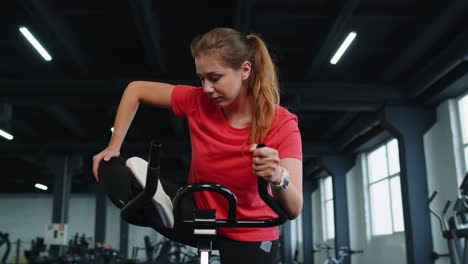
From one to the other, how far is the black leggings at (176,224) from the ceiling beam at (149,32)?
455 cm

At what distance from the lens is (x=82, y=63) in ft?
24.1

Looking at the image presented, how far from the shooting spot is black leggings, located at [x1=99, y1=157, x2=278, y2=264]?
110cm

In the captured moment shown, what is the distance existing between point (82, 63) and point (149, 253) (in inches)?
222

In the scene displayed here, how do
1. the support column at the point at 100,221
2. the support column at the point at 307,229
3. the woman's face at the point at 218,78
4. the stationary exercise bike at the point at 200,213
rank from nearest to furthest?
the stationary exercise bike at the point at 200,213 < the woman's face at the point at 218,78 < the support column at the point at 100,221 < the support column at the point at 307,229

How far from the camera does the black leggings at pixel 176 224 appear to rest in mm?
1101

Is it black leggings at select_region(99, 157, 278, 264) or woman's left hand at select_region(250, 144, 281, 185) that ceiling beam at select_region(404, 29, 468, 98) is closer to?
black leggings at select_region(99, 157, 278, 264)

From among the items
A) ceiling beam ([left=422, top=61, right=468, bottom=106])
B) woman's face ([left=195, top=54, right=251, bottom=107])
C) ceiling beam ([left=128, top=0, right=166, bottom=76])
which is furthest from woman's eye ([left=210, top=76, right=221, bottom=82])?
ceiling beam ([left=422, top=61, right=468, bottom=106])

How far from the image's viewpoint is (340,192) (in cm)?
1224

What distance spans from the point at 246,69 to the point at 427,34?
5616 mm

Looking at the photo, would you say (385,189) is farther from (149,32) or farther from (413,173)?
(149,32)

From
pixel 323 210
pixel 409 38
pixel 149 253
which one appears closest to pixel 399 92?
pixel 409 38

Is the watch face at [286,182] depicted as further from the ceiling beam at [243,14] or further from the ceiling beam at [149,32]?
the ceiling beam at [149,32]

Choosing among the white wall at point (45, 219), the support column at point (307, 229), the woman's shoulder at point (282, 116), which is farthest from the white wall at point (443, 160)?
the white wall at point (45, 219)

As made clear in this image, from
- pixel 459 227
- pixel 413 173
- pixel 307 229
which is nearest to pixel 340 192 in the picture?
pixel 307 229
